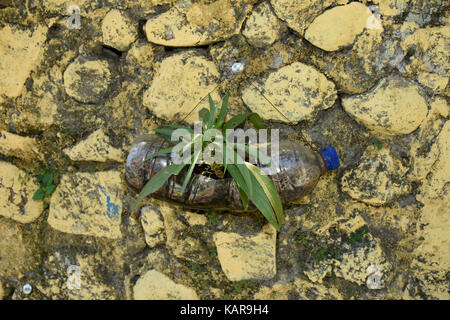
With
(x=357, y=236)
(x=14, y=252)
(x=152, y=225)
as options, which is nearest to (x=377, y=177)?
(x=357, y=236)

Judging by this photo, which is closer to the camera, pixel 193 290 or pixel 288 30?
pixel 288 30

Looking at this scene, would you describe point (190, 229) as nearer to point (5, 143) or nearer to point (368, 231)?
point (368, 231)

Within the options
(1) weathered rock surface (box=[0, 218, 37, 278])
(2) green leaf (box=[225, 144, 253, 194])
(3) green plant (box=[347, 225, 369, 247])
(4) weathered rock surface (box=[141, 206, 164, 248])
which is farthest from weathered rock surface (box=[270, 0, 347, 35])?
(1) weathered rock surface (box=[0, 218, 37, 278])

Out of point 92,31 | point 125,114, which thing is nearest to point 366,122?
point 125,114

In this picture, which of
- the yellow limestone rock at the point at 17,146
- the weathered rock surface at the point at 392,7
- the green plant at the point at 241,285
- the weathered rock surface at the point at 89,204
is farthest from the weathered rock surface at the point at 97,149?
the weathered rock surface at the point at 392,7

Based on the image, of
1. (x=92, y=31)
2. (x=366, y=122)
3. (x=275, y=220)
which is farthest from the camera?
(x=92, y=31)

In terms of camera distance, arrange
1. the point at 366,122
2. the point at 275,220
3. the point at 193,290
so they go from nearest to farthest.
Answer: the point at 275,220 < the point at 366,122 < the point at 193,290

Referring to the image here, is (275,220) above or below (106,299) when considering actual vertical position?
above

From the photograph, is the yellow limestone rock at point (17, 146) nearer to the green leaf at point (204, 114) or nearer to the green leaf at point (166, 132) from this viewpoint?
the green leaf at point (166, 132)
